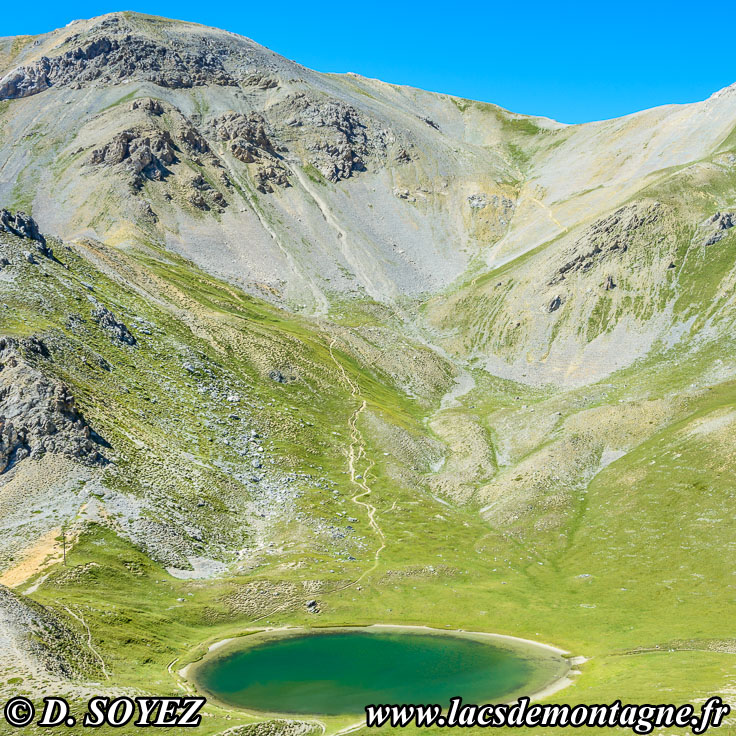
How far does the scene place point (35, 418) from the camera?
309 feet

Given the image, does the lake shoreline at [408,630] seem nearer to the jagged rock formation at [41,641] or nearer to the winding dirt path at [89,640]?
the winding dirt path at [89,640]

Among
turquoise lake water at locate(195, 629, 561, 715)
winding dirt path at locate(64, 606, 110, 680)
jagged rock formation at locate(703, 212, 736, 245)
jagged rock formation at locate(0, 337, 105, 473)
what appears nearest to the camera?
winding dirt path at locate(64, 606, 110, 680)

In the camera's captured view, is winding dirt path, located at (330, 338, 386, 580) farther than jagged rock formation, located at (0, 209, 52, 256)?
No

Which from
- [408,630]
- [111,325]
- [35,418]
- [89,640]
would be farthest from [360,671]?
[111,325]

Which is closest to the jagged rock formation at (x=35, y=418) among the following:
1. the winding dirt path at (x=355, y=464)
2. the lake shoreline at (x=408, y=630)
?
the lake shoreline at (x=408, y=630)

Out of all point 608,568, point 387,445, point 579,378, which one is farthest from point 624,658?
point 579,378

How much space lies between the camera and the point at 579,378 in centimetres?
18000

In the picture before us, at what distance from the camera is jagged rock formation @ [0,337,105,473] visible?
92.7 meters

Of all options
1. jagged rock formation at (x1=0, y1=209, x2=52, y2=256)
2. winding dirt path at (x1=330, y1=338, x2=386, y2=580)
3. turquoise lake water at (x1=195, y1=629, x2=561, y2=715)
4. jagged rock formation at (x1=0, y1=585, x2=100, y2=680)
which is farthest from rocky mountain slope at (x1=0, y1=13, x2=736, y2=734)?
turquoise lake water at (x1=195, y1=629, x2=561, y2=715)

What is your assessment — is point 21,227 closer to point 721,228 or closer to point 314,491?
point 314,491

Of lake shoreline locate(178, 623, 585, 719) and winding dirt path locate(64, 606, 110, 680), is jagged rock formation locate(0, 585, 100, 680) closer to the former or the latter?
winding dirt path locate(64, 606, 110, 680)

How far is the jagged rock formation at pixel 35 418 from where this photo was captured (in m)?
92.7

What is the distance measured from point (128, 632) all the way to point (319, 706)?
73.0 ft

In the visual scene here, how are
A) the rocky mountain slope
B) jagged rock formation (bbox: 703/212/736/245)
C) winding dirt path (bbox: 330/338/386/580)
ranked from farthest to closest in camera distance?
1. jagged rock formation (bbox: 703/212/736/245)
2. winding dirt path (bbox: 330/338/386/580)
3. the rocky mountain slope
